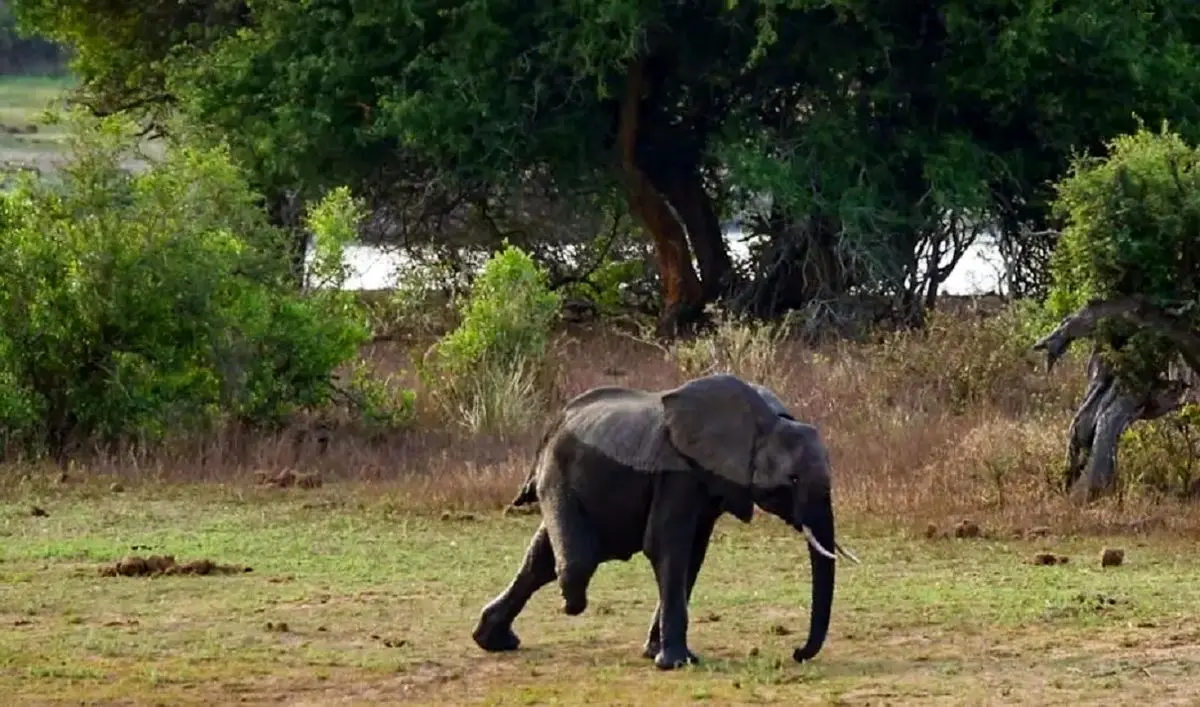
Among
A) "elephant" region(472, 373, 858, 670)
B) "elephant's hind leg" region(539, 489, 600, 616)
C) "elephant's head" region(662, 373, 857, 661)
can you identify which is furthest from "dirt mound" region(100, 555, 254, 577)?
"elephant's head" region(662, 373, 857, 661)

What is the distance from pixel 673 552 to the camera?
8.75 meters

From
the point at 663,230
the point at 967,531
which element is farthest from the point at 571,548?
the point at 663,230

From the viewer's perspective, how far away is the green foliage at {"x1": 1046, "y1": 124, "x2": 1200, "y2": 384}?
13305 millimetres

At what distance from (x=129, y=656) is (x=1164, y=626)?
14.3 ft

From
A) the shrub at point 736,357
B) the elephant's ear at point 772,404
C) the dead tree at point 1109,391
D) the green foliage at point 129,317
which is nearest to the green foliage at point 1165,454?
the dead tree at point 1109,391

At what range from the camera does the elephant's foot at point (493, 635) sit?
925 cm

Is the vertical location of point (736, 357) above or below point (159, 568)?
above

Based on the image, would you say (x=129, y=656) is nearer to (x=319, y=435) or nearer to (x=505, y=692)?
(x=505, y=692)

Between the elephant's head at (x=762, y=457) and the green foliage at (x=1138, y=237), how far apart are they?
5.15 m

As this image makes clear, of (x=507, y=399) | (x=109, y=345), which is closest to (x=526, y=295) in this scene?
(x=507, y=399)

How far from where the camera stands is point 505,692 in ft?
27.6

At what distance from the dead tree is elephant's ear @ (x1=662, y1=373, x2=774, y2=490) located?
5.01 meters

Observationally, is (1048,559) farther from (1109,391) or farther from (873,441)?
(873,441)

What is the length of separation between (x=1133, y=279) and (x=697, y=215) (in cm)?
1265
